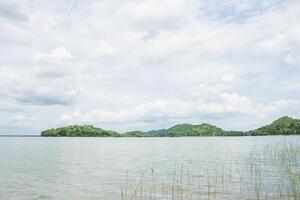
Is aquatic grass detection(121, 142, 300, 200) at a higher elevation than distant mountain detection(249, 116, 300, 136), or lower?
lower

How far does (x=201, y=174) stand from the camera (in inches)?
1128

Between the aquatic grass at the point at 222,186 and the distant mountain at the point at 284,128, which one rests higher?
the distant mountain at the point at 284,128

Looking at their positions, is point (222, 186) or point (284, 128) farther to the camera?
point (284, 128)

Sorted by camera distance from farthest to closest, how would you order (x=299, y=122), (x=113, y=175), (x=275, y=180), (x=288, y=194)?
(x=299, y=122), (x=113, y=175), (x=275, y=180), (x=288, y=194)

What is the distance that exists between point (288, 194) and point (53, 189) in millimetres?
14687

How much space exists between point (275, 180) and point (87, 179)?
14195mm

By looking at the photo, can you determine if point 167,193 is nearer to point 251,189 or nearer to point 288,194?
point 251,189

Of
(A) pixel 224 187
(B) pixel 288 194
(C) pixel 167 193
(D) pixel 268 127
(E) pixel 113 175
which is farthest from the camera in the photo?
(D) pixel 268 127

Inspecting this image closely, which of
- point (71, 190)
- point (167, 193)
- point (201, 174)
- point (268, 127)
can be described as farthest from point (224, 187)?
point (268, 127)

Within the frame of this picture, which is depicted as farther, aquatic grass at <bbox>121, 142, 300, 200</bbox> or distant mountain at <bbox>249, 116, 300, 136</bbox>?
distant mountain at <bbox>249, 116, 300, 136</bbox>

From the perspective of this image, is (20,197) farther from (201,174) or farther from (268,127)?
(268,127)

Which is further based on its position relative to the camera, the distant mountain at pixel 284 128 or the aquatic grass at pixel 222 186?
the distant mountain at pixel 284 128

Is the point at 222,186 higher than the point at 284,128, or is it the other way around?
the point at 284,128

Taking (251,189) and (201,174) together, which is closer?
(251,189)
